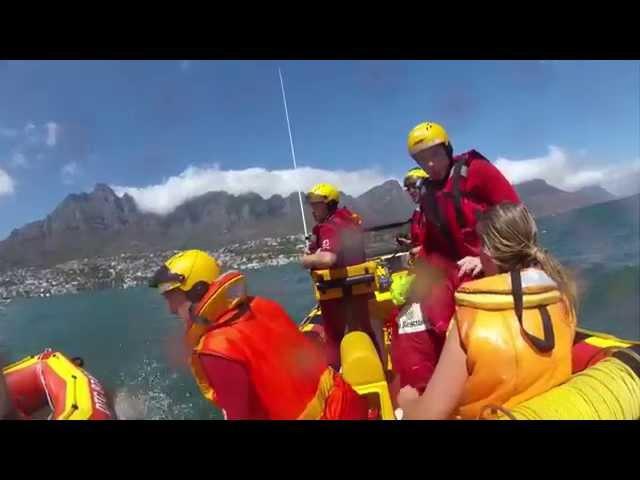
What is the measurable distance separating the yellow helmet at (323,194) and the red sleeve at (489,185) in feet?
4.17

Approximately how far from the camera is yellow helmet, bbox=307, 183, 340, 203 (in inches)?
135

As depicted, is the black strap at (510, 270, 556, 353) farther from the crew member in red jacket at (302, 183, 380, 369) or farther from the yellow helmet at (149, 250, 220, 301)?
the crew member in red jacket at (302, 183, 380, 369)

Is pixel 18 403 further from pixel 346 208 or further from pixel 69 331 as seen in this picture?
pixel 69 331

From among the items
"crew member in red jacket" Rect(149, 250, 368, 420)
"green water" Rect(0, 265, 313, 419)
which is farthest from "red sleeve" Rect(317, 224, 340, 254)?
"crew member in red jacket" Rect(149, 250, 368, 420)

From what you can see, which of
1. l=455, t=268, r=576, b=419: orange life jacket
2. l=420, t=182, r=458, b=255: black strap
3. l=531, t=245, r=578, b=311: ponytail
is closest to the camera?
l=455, t=268, r=576, b=419: orange life jacket

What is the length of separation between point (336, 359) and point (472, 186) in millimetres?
1473

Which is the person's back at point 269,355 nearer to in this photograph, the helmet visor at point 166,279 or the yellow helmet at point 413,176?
the helmet visor at point 166,279

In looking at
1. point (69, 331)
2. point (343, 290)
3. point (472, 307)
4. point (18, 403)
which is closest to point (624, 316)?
point (343, 290)

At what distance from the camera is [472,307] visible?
4.49ft

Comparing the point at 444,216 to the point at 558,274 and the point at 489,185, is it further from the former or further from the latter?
the point at 558,274

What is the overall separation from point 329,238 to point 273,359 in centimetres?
163

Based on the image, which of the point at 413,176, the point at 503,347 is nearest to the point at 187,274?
the point at 503,347

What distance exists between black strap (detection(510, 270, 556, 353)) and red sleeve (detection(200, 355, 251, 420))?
2.96 ft

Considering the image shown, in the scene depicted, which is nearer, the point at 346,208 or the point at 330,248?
the point at 330,248
